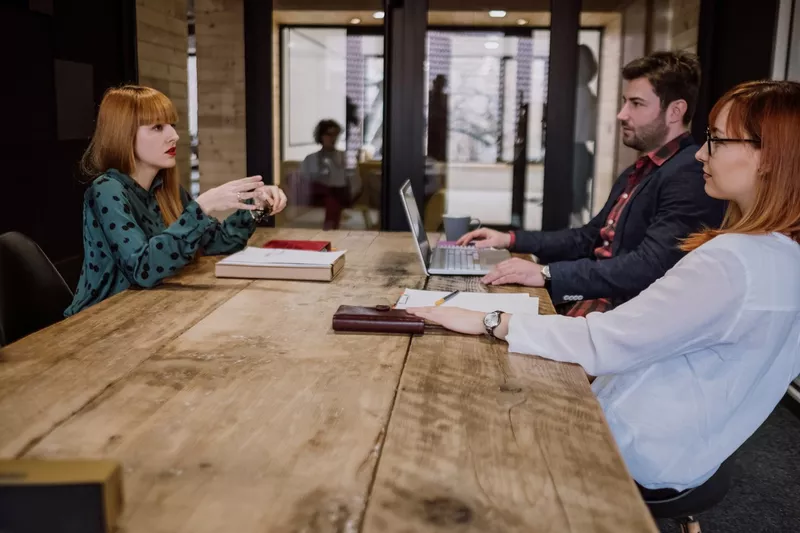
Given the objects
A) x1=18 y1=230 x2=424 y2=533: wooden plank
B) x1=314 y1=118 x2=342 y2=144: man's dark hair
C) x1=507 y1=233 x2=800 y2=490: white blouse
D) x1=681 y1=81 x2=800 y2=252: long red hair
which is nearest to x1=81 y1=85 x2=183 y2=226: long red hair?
x1=18 y1=230 x2=424 y2=533: wooden plank

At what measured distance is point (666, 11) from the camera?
17.0 feet

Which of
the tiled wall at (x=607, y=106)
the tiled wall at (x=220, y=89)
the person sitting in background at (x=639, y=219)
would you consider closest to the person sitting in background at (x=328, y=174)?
the tiled wall at (x=220, y=89)

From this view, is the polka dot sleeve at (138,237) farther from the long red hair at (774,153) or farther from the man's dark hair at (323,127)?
the man's dark hair at (323,127)

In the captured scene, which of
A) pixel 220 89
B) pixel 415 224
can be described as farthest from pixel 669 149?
pixel 220 89

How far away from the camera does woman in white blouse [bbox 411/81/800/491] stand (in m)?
1.31

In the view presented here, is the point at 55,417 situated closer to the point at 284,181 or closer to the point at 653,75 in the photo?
the point at 653,75

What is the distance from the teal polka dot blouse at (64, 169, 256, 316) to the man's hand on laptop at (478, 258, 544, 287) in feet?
2.67

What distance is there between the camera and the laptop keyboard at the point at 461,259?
2.44m

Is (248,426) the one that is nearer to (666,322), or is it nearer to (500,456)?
(500,456)

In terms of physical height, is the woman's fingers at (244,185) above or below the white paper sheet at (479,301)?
above

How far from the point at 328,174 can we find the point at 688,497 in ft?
13.9

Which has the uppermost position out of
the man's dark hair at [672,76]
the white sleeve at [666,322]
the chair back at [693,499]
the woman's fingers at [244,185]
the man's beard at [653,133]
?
the man's dark hair at [672,76]

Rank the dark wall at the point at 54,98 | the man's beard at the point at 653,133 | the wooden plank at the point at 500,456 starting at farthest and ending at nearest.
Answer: the dark wall at the point at 54,98 → the man's beard at the point at 653,133 → the wooden plank at the point at 500,456

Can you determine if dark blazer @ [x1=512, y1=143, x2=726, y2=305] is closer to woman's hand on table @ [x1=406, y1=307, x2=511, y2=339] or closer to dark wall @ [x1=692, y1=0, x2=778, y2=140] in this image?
woman's hand on table @ [x1=406, y1=307, x2=511, y2=339]
